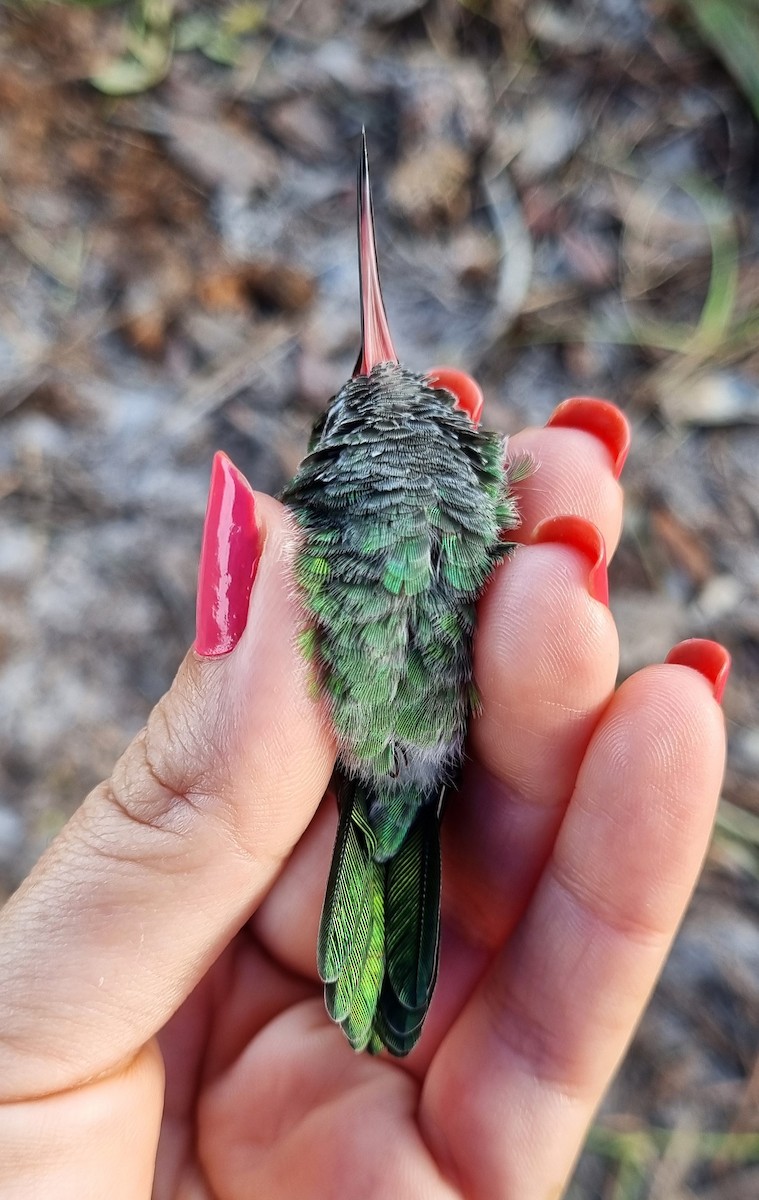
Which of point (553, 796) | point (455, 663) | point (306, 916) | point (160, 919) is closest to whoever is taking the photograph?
point (160, 919)

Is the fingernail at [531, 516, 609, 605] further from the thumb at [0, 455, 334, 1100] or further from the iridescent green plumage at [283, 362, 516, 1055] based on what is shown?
the thumb at [0, 455, 334, 1100]

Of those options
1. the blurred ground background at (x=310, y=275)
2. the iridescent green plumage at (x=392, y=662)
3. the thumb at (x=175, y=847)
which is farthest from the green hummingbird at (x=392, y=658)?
the blurred ground background at (x=310, y=275)

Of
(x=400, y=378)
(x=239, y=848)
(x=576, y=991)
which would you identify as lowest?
(x=576, y=991)

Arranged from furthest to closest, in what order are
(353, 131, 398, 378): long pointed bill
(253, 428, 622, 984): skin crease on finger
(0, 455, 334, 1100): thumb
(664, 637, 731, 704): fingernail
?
(353, 131, 398, 378): long pointed bill
(664, 637, 731, 704): fingernail
(253, 428, 622, 984): skin crease on finger
(0, 455, 334, 1100): thumb

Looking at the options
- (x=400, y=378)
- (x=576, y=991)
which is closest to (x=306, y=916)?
(x=576, y=991)

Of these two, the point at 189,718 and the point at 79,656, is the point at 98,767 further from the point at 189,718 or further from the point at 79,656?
the point at 189,718

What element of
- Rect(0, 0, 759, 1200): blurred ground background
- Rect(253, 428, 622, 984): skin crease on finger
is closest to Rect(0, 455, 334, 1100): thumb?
Rect(253, 428, 622, 984): skin crease on finger
